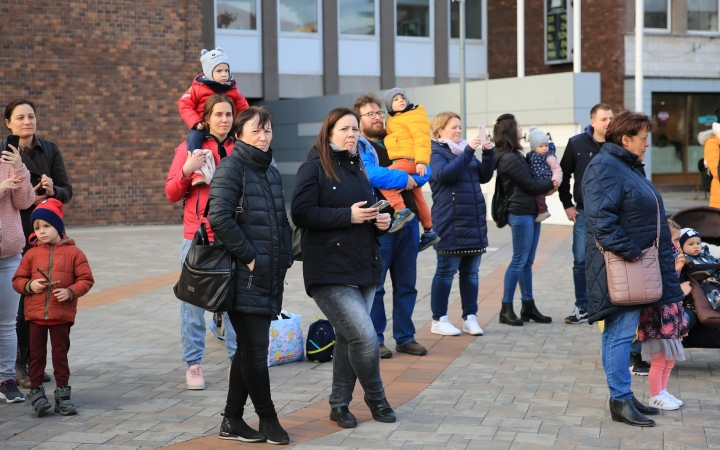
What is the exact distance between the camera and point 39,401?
19.1ft

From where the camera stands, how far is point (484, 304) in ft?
32.8

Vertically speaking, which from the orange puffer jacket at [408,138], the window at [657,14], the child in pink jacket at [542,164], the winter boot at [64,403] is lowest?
the winter boot at [64,403]

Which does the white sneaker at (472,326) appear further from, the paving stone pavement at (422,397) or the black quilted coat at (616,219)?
the black quilted coat at (616,219)

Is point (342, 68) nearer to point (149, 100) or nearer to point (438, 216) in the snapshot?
point (149, 100)

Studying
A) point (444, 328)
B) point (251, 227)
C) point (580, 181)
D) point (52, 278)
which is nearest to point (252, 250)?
point (251, 227)

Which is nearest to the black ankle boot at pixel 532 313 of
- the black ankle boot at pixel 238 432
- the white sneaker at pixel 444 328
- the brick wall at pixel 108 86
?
the white sneaker at pixel 444 328

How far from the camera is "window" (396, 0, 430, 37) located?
29.8 meters

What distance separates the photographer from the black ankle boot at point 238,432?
5266 millimetres

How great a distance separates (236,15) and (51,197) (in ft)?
70.4

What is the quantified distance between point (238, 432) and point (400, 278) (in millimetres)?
2535

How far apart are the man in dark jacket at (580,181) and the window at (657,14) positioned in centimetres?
2039

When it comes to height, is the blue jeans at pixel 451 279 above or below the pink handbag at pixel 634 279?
below

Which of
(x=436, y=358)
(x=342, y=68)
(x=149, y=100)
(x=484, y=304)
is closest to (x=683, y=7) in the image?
(x=342, y=68)

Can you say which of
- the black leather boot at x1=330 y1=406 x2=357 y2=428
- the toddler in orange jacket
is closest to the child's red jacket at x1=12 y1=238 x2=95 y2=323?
the black leather boot at x1=330 y1=406 x2=357 y2=428
